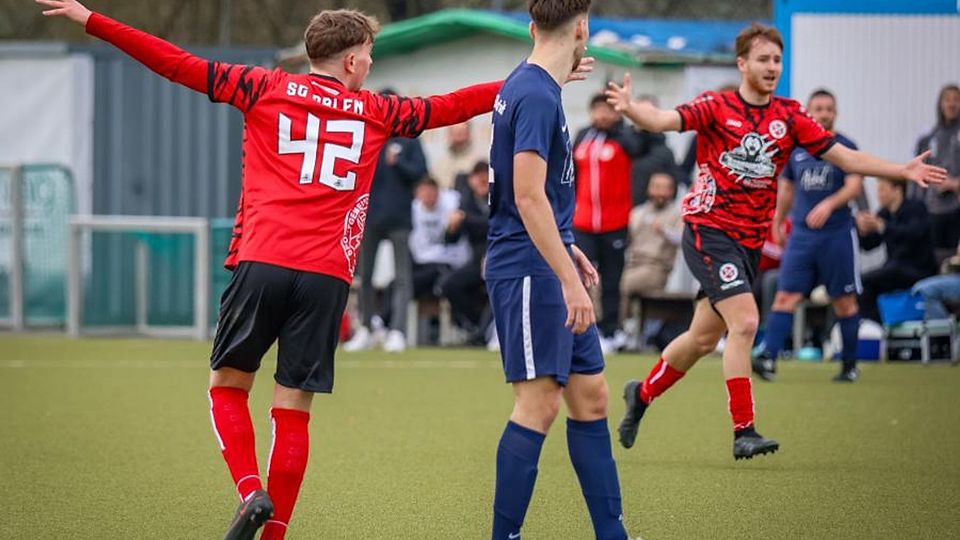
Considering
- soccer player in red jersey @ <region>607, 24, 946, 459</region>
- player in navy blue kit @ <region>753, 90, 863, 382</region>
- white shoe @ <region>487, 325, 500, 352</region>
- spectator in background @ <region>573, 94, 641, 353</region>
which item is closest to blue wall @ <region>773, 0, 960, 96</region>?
spectator in background @ <region>573, 94, 641, 353</region>

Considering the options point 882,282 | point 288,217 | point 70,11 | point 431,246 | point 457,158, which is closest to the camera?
point 288,217

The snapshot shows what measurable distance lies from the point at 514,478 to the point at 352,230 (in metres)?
1.07

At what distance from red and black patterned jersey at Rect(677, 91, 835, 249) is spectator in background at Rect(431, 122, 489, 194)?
8.51 metres

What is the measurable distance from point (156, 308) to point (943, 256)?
822 centimetres

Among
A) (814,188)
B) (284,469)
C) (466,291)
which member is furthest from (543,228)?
(466,291)

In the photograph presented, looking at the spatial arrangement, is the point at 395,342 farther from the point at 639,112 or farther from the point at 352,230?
the point at 352,230

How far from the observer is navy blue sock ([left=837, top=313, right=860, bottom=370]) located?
43.0ft

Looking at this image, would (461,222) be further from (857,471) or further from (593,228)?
(857,471)

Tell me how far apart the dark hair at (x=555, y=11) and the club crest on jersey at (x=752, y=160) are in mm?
3337

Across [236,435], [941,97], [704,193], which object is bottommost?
[236,435]

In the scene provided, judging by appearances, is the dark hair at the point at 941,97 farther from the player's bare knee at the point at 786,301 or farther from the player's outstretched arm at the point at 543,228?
the player's outstretched arm at the point at 543,228

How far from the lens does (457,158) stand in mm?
18781

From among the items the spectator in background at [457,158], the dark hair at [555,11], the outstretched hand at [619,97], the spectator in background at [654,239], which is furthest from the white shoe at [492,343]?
the dark hair at [555,11]

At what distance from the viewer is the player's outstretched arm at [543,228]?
5590mm
